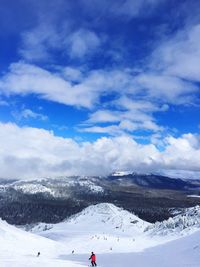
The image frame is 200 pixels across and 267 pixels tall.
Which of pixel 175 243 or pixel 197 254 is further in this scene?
pixel 175 243

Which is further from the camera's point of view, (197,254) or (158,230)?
(158,230)

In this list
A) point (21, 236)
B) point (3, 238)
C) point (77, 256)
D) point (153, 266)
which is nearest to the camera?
point (153, 266)

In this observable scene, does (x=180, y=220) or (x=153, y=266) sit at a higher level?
(x=180, y=220)

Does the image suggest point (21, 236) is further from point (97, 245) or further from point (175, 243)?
point (175, 243)

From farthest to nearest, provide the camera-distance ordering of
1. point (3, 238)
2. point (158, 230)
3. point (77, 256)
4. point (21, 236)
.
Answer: point (158, 230), point (21, 236), point (3, 238), point (77, 256)

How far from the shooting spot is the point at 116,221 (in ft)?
639

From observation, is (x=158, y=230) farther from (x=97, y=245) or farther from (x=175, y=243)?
(x=175, y=243)

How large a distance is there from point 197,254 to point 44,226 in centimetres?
15455

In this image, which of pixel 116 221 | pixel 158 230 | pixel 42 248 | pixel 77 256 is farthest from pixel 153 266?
pixel 116 221

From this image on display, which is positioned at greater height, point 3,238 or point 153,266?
point 3,238

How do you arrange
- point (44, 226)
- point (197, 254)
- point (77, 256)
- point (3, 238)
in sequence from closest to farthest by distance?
point (197, 254) → point (77, 256) → point (3, 238) → point (44, 226)

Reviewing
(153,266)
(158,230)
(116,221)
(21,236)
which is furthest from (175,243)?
(116,221)

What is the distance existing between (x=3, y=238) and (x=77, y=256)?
492 inches

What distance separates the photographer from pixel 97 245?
2827 inches
